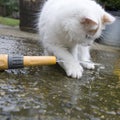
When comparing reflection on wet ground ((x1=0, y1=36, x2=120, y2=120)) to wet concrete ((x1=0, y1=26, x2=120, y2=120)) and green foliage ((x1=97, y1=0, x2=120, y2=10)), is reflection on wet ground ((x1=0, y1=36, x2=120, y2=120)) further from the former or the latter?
green foliage ((x1=97, y1=0, x2=120, y2=10))

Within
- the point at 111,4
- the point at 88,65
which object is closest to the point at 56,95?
the point at 88,65

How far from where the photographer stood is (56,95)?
1.84 metres

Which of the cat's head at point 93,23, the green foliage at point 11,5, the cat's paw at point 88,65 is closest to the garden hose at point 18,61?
the cat's head at point 93,23

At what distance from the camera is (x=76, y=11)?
7.13ft

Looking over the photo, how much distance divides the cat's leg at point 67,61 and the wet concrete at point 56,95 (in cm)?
5

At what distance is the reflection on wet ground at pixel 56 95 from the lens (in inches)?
61.8

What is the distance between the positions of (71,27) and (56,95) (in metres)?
0.55

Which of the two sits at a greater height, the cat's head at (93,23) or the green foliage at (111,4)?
the cat's head at (93,23)

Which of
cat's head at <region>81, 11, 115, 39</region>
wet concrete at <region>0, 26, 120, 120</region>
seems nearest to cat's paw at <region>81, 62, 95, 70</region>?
wet concrete at <region>0, 26, 120, 120</region>

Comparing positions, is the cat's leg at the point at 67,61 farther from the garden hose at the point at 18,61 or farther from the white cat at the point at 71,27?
the garden hose at the point at 18,61

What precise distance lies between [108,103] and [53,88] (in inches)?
14.2

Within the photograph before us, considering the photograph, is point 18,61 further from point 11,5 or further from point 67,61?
point 11,5

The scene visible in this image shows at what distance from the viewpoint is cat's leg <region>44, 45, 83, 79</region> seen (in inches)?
90.2

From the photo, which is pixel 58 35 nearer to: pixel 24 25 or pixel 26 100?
pixel 26 100
